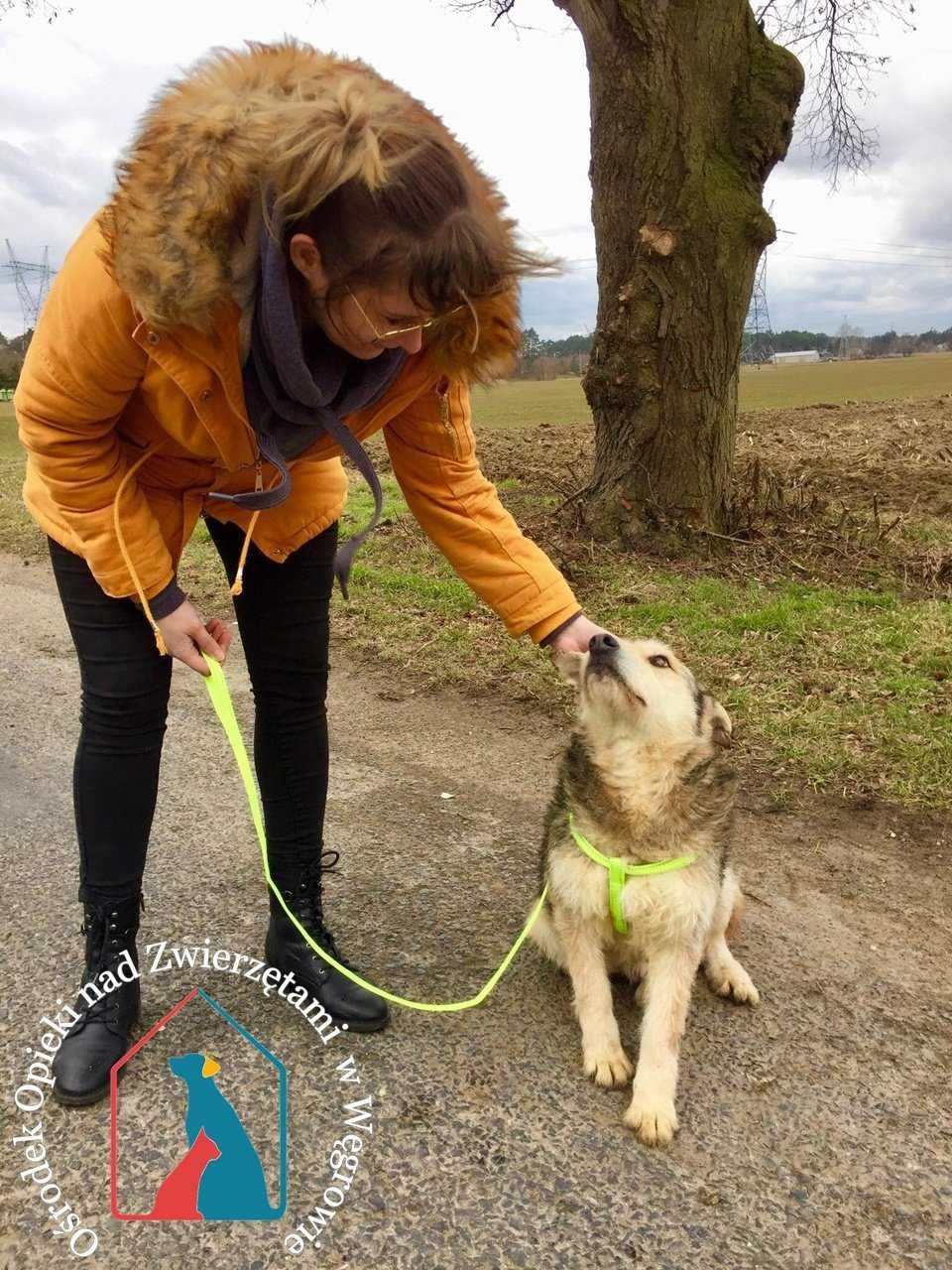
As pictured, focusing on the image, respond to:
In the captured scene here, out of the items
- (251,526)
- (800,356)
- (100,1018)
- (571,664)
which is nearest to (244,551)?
(251,526)

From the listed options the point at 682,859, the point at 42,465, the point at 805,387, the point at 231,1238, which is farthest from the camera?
the point at 805,387

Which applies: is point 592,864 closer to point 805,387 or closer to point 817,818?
point 817,818

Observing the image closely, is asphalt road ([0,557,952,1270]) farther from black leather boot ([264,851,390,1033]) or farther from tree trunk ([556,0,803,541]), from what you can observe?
tree trunk ([556,0,803,541])

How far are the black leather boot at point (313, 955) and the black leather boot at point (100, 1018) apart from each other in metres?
0.45

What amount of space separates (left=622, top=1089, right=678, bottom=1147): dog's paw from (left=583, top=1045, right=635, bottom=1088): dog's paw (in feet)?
0.40

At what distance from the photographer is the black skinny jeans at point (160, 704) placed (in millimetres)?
2484

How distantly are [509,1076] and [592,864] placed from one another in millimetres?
633

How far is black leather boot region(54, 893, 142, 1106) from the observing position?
96.2 inches

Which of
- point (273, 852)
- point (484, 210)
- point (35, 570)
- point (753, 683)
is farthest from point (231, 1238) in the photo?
point (35, 570)

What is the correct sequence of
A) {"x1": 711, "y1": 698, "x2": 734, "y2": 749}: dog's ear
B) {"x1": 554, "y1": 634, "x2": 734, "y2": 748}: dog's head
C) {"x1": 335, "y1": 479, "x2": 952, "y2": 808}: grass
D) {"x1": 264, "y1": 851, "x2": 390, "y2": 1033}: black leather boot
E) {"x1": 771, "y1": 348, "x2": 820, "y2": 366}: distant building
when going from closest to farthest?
{"x1": 264, "y1": 851, "x2": 390, "y2": 1033}: black leather boot
{"x1": 554, "y1": 634, "x2": 734, "y2": 748}: dog's head
{"x1": 711, "y1": 698, "x2": 734, "y2": 749}: dog's ear
{"x1": 335, "y1": 479, "x2": 952, "y2": 808}: grass
{"x1": 771, "y1": 348, "x2": 820, "y2": 366}: distant building

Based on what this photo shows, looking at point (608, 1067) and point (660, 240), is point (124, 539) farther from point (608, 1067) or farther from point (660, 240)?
point (660, 240)

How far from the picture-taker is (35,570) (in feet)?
30.4

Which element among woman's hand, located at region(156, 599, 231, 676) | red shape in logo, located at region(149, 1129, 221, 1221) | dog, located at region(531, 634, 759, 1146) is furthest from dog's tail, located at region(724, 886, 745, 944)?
woman's hand, located at region(156, 599, 231, 676)

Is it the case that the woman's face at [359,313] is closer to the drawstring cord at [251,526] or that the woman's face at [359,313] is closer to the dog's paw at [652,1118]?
the drawstring cord at [251,526]
